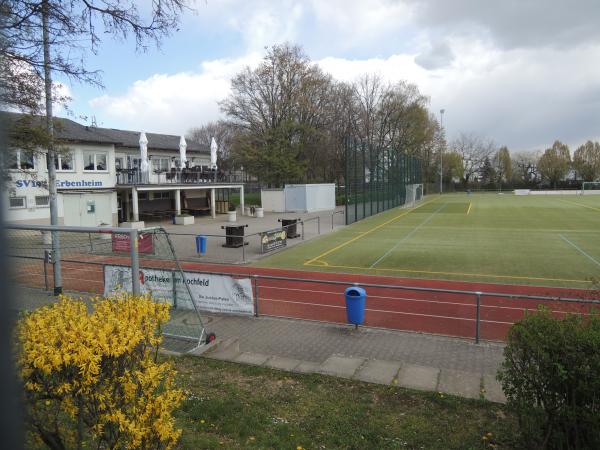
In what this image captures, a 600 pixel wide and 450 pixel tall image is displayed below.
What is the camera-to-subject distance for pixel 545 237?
83.3 feet

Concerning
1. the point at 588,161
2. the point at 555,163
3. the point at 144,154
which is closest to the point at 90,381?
the point at 144,154

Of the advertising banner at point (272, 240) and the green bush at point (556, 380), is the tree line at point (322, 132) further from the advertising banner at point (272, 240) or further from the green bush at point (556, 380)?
the green bush at point (556, 380)

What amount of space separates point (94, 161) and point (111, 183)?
6.64ft

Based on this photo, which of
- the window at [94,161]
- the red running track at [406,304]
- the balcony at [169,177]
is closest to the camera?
the red running track at [406,304]

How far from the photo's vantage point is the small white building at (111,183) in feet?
92.7

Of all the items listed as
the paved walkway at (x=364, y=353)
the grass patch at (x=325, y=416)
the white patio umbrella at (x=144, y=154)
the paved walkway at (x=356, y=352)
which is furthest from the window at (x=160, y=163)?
the grass patch at (x=325, y=416)

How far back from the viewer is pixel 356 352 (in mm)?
8875

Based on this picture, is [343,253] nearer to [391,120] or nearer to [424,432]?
[424,432]

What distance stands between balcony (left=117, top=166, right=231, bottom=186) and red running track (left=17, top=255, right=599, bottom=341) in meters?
19.7

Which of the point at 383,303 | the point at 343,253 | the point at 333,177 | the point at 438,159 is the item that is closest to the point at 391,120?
the point at 333,177

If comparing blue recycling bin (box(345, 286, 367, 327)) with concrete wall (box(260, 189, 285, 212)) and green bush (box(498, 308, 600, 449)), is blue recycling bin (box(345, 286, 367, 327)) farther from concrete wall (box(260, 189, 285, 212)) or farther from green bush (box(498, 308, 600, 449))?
concrete wall (box(260, 189, 285, 212))

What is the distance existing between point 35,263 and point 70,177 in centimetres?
1907

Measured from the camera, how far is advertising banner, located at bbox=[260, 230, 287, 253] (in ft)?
70.1

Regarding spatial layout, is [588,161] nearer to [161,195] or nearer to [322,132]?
[322,132]
